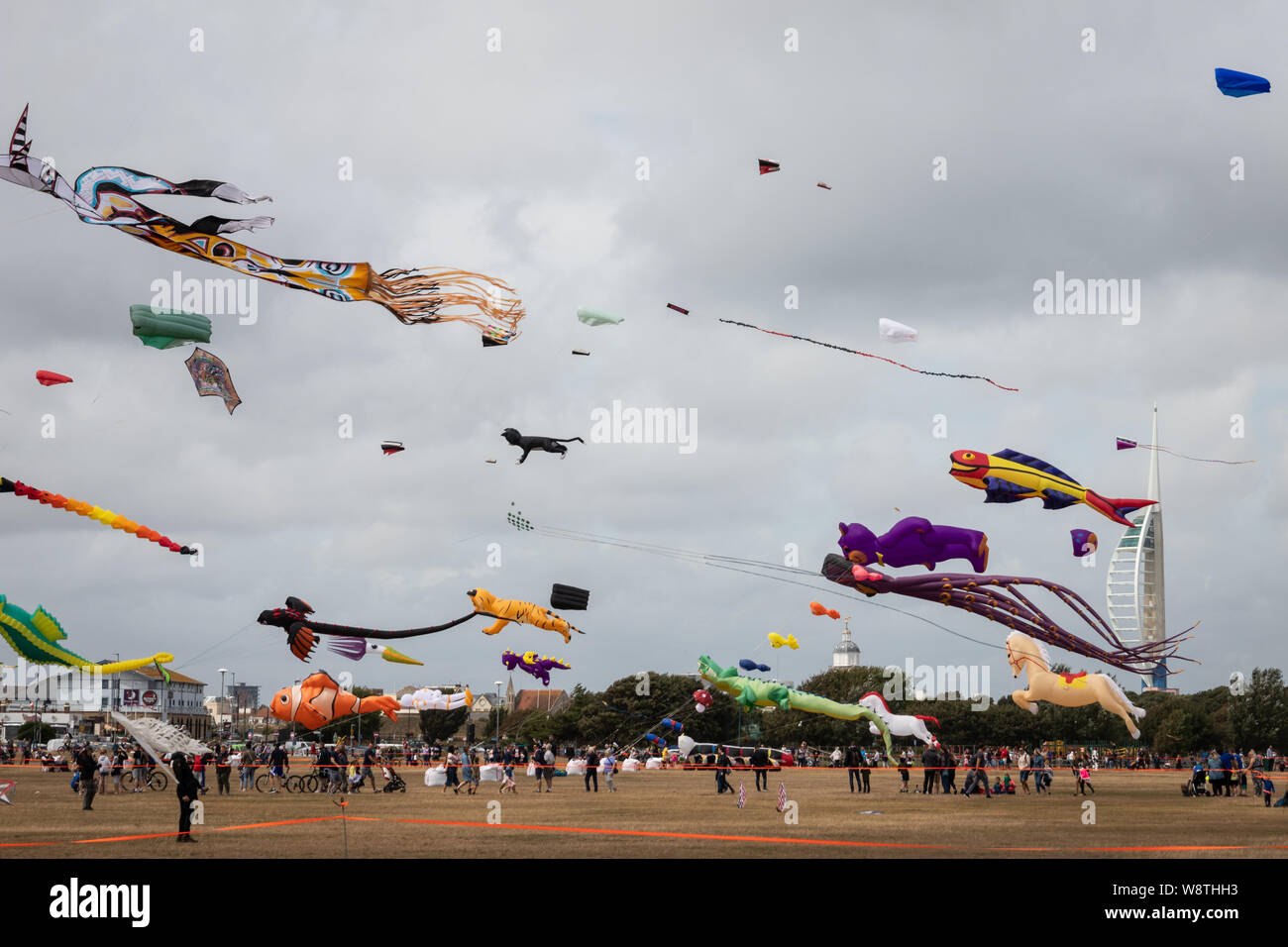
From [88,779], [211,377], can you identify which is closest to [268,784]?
[88,779]

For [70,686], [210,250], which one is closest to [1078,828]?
[210,250]

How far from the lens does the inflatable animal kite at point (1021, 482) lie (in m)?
30.6

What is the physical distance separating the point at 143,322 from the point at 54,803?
12928 mm

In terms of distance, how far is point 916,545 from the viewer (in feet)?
101

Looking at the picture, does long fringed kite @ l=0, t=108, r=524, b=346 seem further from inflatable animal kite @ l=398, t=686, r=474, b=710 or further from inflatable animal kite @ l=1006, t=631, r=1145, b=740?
inflatable animal kite @ l=398, t=686, r=474, b=710

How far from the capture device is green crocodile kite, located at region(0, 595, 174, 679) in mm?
48750

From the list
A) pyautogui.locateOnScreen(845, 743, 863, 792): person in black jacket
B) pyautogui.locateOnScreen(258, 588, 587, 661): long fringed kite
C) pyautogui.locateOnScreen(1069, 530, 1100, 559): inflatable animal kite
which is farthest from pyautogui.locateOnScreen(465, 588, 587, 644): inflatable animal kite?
pyautogui.locateOnScreen(1069, 530, 1100, 559): inflatable animal kite

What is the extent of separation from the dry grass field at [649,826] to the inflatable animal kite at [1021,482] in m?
7.32

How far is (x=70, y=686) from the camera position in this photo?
→ 106 metres

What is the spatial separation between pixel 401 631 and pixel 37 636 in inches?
841

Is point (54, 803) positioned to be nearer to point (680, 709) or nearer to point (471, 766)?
point (471, 766)

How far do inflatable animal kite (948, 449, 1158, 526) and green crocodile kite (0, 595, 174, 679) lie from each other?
34.2 m

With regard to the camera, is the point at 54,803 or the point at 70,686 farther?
the point at 70,686
